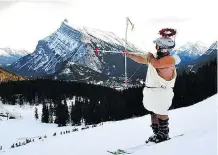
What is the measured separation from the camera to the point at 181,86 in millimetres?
3043

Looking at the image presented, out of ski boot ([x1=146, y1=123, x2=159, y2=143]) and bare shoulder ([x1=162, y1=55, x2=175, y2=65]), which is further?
ski boot ([x1=146, y1=123, x2=159, y2=143])

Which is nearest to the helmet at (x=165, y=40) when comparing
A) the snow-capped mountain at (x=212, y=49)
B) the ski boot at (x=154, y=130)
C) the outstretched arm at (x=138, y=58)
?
the outstretched arm at (x=138, y=58)

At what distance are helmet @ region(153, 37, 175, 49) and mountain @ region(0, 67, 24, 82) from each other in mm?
908

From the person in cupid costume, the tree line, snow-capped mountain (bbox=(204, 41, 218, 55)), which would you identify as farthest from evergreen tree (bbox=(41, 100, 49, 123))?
snow-capped mountain (bbox=(204, 41, 218, 55))

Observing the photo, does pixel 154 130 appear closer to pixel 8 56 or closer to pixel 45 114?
pixel 45 114

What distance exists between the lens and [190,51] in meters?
3.05

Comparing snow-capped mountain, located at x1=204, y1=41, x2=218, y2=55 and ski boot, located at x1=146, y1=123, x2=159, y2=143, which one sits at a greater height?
snow-capped mountain, located at x1=204, y1=41, x2=218, y2=55

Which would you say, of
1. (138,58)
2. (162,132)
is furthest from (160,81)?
(162,132)

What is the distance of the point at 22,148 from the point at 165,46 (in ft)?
3.52

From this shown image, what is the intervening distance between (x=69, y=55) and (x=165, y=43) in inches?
25.3

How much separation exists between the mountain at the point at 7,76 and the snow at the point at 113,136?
21cm

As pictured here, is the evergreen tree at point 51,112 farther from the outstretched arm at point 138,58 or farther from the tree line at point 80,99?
the outstretched arm at point 138,58

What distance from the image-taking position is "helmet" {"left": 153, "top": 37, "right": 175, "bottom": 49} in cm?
277

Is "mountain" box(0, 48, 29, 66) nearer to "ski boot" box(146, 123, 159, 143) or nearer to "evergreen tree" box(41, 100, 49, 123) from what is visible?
"evergreen tree" box(41, 100, 49, 123)
